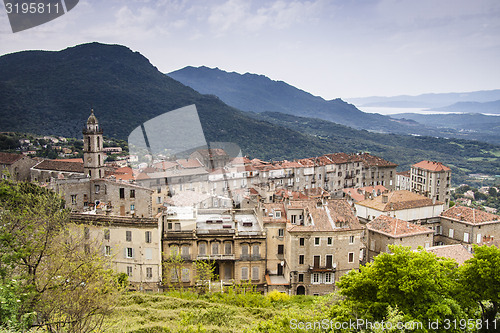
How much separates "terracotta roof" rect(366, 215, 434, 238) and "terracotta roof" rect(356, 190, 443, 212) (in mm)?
5488

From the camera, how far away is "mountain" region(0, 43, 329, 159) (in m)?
112

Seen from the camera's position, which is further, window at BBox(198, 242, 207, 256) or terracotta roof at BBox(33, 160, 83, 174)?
terracotta roof at BBox(33, 160, 83, 174)

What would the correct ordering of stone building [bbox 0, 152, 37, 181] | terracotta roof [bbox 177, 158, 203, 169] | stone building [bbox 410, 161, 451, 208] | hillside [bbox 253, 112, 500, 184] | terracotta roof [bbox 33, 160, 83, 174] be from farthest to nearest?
hillside [bbox 253, 112, 500, 184]
stone building [bbox 410, 161, 451, 208]
terracotta roof [bbox 177, 158, 203, 169]
stone building [bbox 0, 152, 37, 181]
terracotta roof [bbox 33, 160, 83, 174]

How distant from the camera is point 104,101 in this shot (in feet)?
429

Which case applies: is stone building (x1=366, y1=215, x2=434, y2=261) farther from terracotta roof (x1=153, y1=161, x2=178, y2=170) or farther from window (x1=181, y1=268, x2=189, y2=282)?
terracotta roof (x1=153, y1=161, x2=178, y2=170)

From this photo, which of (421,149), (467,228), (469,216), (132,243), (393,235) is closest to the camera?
(132,243)

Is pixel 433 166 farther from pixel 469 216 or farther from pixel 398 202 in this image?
pixel 398 202

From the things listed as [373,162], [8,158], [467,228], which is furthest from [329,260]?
[373,162]

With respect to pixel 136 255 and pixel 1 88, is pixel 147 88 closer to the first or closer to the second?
pixel 1 88

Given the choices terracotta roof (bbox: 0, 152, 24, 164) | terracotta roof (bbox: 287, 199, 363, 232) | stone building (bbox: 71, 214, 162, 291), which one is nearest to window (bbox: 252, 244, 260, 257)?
terracotta roof (bbox: 287, 199, 363, 232)

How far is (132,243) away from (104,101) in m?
109

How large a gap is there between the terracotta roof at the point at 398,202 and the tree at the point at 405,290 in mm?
21625

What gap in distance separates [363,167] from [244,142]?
47.4m

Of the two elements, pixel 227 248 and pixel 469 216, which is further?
pixel 469 216
